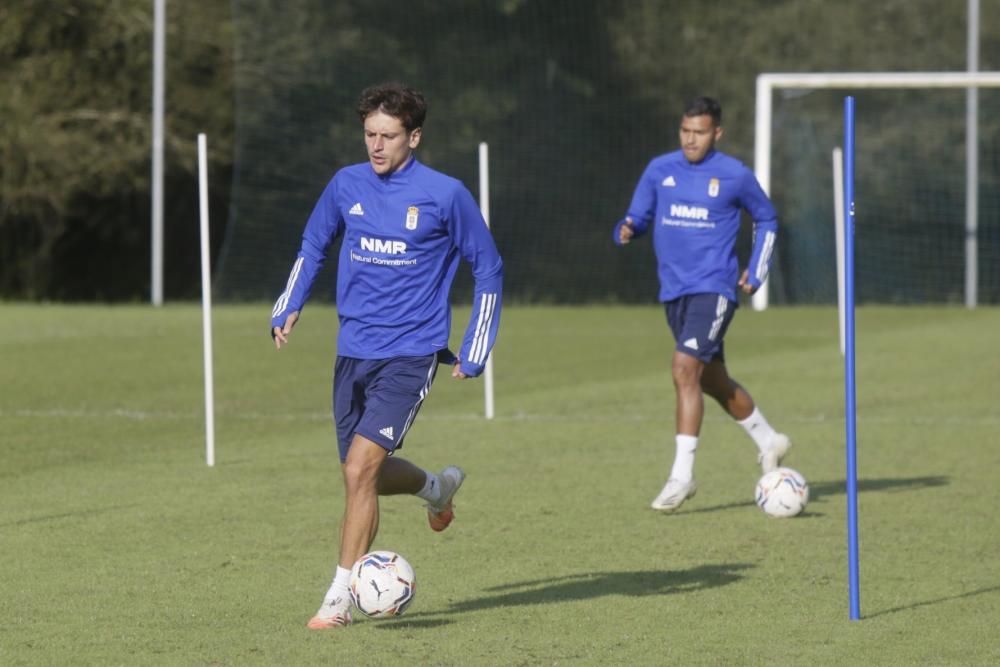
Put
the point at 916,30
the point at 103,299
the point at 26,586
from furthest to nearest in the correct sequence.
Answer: the point at 103,299 → the point at 916,30 → the point at 26,586

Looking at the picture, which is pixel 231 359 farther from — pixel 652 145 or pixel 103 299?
pixel 103 299

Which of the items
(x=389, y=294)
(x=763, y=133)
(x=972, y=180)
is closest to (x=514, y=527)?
(x=389, y=294)

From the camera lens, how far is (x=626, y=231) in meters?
10.2

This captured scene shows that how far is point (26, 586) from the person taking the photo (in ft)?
24.3

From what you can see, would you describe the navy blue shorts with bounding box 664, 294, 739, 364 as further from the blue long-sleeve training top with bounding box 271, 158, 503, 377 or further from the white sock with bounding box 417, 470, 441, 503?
the blue long-sleeve training top with bounding box 271, 158, 503, 377

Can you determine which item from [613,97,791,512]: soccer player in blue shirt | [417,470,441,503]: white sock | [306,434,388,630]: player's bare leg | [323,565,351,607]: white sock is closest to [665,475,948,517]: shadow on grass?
[613,97,791,512]: soccer player in blue shirt

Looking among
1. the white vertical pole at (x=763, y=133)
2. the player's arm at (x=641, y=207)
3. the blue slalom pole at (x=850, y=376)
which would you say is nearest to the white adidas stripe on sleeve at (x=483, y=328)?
the blue slalom pole at (x=850, y=376)

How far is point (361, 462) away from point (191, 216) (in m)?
28.2

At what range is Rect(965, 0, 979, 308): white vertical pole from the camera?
1152 inches

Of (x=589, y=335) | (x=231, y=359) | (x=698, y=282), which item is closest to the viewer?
(x=698, y=282)

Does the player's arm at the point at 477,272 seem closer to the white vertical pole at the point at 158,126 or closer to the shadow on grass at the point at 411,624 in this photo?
the shadow on grass at the point at 411,624

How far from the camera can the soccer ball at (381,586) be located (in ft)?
21.3

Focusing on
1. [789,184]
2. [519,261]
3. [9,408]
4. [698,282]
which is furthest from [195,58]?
[698,282]

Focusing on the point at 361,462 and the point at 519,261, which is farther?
the point at 519,261
